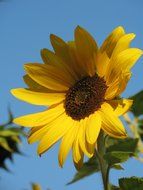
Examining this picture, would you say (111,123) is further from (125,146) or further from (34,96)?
(34,96)

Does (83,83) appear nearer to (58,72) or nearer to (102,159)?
(58,72)

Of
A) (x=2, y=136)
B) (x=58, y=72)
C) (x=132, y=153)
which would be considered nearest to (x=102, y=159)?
(x=132, y=153)

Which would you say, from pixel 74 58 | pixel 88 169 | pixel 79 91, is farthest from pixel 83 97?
pixel 88 169

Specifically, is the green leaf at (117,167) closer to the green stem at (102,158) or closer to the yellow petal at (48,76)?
the green stem at (102,158)

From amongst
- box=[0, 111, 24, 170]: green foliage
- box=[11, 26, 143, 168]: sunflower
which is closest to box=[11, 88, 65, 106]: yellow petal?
box=[11, 26, 143, 168]: sunflower

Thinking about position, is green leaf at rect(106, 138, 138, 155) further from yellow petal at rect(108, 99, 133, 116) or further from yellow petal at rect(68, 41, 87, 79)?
yellow petal at rect(68, 41, 87, 79)

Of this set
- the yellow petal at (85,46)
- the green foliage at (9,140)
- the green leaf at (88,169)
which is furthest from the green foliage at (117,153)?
the green foliage at (9,140)

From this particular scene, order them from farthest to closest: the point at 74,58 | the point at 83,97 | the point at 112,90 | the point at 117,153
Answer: the point at 83,97
the point at 74,58
the point at 112,90
the point at 117,153
